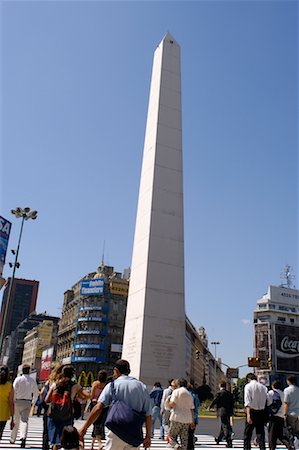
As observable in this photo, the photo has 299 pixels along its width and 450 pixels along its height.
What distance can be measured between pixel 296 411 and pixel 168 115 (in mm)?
15300

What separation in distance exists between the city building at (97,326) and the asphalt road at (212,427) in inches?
1762

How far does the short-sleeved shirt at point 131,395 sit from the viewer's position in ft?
13.4

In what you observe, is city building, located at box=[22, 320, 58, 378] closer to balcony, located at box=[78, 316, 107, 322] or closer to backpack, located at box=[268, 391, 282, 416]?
balcony, located at box=[78, 316, 107, 322]

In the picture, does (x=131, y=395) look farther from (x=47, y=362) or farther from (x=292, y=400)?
(x=47, y=362)

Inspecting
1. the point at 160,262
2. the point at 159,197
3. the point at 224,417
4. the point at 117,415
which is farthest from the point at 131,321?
the point at 117,415

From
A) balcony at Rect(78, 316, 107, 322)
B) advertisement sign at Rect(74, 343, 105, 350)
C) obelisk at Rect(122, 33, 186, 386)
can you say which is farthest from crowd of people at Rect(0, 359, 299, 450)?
balcony at Rect(78, 316, 107, 322)

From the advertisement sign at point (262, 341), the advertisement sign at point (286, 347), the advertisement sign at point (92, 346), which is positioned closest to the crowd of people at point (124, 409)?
the advertisement sign at point (92, 346)

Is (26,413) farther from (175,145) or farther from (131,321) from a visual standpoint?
(175,145)

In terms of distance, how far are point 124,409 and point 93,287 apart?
201ft

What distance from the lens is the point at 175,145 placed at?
1992 centimetres

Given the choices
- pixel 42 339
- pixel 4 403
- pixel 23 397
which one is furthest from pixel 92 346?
pixel 4 403

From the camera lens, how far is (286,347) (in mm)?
68938

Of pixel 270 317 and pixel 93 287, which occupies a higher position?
pixel 270 317

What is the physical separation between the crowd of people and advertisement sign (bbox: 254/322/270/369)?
271 ft
